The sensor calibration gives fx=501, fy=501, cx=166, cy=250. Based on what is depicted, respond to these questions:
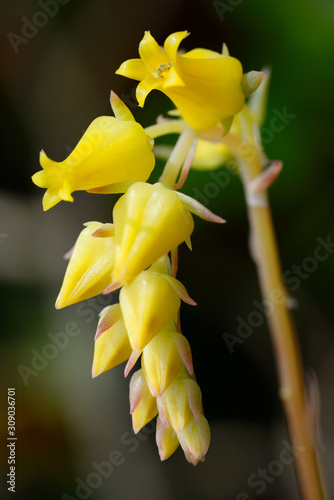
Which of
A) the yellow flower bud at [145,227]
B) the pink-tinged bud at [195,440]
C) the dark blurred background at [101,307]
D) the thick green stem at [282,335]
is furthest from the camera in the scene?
the dark blurred background at [101,307]

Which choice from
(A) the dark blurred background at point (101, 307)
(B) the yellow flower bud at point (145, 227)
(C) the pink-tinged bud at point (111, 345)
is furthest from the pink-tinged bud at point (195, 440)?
(A) the dark blurred background at point (101, 307)

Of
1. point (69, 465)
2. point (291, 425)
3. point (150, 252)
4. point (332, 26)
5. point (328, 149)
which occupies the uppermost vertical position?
point (332, 26)

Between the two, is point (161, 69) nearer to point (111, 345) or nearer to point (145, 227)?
point (145, 227)

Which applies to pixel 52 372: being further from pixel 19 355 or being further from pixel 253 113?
pixel 253 113

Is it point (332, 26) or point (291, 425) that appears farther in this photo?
point (332, 26)

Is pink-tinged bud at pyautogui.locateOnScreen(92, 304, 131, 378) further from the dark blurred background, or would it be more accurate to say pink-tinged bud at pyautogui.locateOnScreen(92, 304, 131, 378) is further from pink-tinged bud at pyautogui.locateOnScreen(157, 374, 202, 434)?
the dark blurred background

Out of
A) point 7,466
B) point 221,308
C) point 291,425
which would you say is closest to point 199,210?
point 291,425

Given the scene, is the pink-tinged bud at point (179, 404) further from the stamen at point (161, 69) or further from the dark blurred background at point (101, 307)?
the dark blurred background at point (101, 307)
